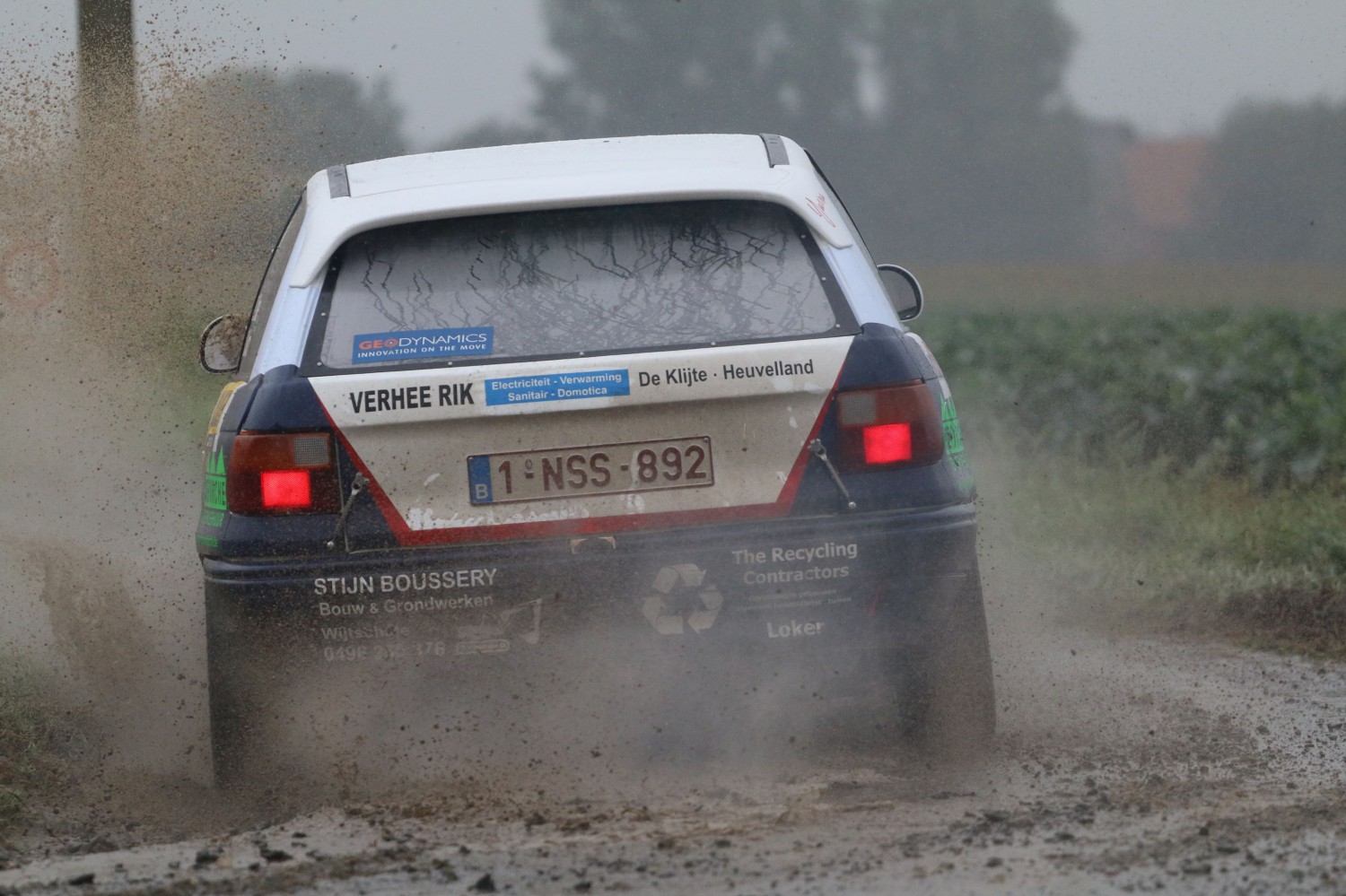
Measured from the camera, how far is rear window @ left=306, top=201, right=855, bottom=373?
15.2ft

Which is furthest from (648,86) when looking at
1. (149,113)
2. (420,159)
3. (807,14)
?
(420,159)

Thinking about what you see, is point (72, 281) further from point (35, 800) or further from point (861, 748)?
point (861, 748)

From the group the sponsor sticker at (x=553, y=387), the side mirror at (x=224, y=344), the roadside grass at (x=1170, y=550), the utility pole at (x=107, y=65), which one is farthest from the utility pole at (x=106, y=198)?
the sponsor sticker at (x=553, y=387)

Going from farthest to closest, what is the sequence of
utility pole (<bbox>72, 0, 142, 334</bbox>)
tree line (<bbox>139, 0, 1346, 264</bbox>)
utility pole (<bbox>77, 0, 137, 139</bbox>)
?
tree line (<bbox>139, 0, 1346, 264</bbox>) → utility pole (<bbox>77, 0, 137, 139</bbox>) → utility pole (<bbox>72, 0, 142, 334</bbox>)

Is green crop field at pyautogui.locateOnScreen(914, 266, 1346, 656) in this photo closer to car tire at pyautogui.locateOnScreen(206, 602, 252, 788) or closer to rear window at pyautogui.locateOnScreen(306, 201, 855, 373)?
rear window at pyautogui.locateOnScreen(306, 201, 855, 373)

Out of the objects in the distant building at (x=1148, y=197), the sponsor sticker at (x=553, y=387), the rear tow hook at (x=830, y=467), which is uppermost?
the distant building at (x=1148, y=197)

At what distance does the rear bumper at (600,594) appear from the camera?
178 inches

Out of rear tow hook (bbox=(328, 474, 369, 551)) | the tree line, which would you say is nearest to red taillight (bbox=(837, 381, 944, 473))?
rear tow hook (bbox=(328, 474, 369, 551))

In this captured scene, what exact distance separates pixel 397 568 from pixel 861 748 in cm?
139

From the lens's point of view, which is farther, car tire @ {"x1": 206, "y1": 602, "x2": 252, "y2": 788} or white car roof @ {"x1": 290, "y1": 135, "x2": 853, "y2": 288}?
white car roof @ {"x1": 290, "y1": 135, "x2": 853, "y2": 288}

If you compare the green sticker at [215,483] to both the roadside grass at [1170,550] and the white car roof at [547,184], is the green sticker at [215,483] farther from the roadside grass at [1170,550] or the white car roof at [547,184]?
the roadside grass at [1170,550]

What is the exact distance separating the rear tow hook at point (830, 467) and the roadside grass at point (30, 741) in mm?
2194

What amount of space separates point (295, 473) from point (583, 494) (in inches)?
28.0

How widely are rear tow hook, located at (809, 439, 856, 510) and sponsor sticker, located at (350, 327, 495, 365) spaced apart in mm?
841
